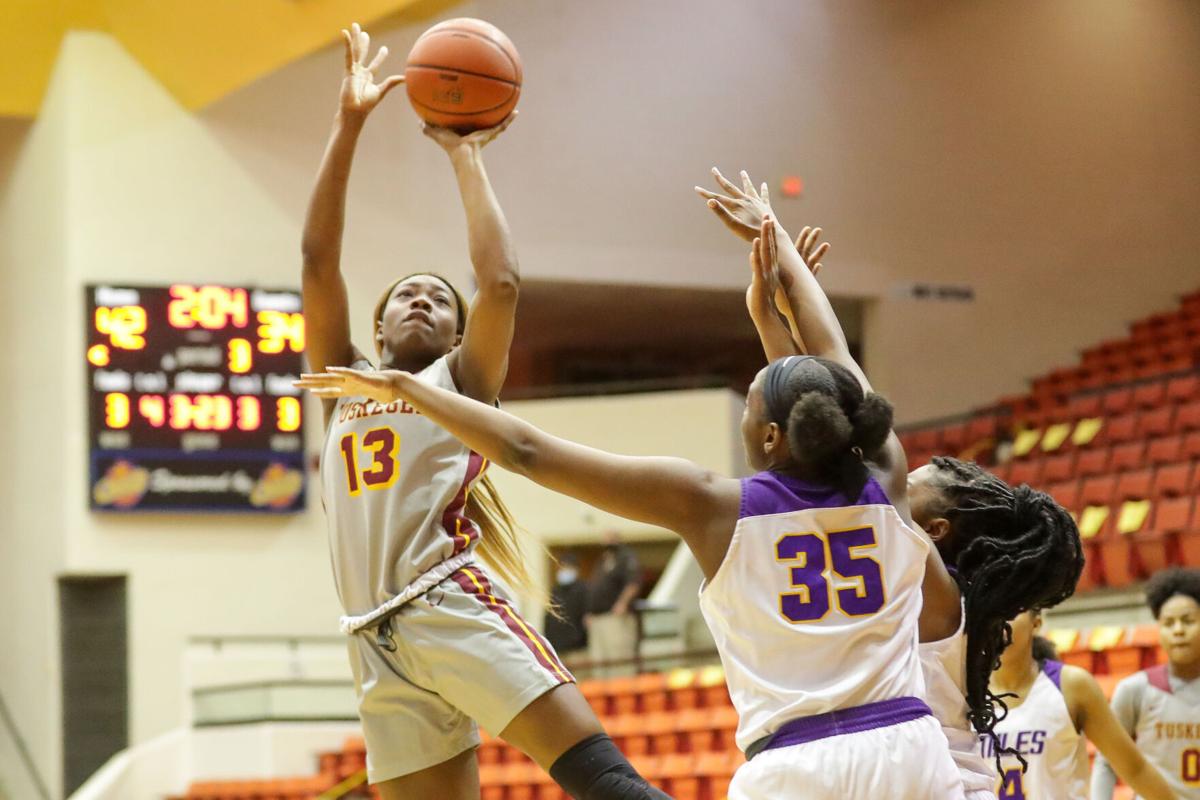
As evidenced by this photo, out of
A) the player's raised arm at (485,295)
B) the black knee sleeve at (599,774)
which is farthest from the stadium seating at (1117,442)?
the black knee sleeve at (599,774)

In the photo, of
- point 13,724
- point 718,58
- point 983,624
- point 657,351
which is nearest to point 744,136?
point 718,58

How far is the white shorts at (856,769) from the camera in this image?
269 centimetres

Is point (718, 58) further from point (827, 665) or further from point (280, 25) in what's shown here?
point (827, 665)

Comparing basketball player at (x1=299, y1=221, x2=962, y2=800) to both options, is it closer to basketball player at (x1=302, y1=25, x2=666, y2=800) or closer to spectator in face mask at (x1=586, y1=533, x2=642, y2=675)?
basketball player at (x1=302, y1=25, x2=666, y2=800)

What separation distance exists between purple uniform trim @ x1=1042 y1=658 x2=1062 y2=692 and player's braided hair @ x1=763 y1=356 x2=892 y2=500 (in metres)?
1.84

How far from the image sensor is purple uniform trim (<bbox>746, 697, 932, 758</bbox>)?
2.73 meters

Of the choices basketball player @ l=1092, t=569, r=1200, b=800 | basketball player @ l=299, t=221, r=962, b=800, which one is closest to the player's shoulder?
basketball player @ l=1092, t=569, r=1200, b=800

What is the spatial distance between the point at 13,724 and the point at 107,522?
190 cm

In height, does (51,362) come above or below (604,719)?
above

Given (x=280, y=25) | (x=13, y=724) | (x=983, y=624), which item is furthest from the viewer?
(x=13, y=724)

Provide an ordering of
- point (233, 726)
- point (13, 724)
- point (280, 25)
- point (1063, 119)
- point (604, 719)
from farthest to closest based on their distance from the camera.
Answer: point (1063, 119) < point (13, 724) < point (280, 25) < point (233, 726) < point (604, 719)

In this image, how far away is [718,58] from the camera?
14703 millimetres

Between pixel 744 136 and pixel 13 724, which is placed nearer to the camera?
pixel 13 724

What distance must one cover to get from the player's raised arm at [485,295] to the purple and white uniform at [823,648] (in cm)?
88
